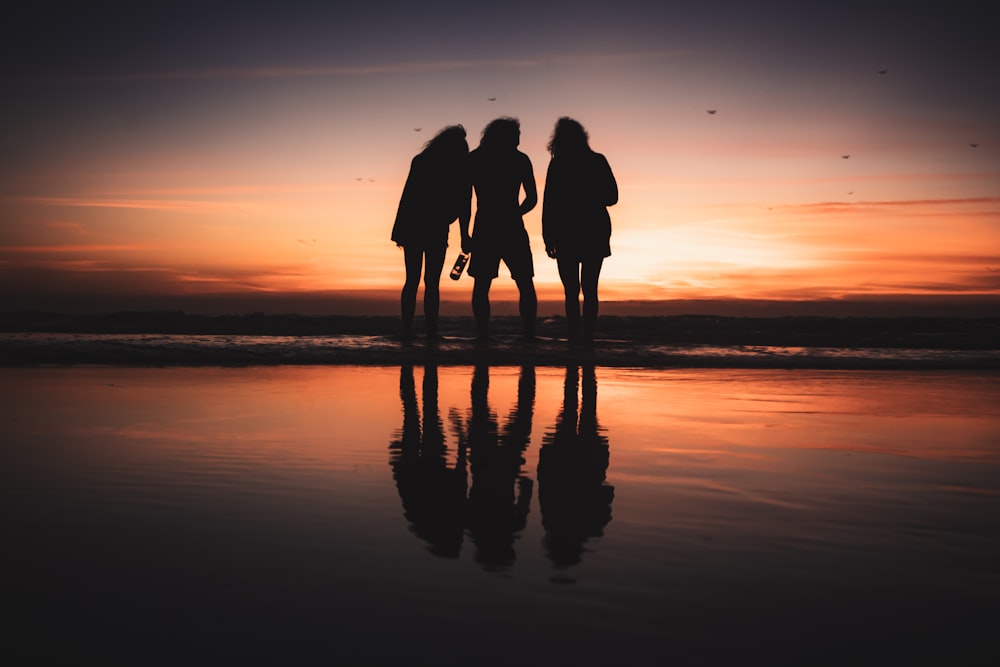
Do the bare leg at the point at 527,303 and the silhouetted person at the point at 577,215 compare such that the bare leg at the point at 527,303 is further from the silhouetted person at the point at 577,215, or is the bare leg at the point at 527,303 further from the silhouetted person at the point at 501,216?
the silhouetted person at the point at 577,215

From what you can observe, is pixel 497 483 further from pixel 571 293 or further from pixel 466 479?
pixel 571 293

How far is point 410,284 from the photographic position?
10.2 m

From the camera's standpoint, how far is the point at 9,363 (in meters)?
7.77

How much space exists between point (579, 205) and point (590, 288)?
0.93 m

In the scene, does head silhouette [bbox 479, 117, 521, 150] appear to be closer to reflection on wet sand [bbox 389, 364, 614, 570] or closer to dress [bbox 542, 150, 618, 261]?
dress [bbox 542, 150, 618, 261]

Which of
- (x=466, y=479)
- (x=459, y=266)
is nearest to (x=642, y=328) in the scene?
(x=459, y=266)

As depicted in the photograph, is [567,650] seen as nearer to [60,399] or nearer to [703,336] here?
[60,399]

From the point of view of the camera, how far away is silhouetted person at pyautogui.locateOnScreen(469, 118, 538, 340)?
31.8ft

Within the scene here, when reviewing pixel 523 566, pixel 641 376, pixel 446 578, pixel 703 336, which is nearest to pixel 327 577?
pixel 446 578

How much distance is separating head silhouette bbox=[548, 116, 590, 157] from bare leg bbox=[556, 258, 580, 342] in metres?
1.25

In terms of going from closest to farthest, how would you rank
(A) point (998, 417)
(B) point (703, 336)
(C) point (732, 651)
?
(C) point (732, 651)
(A) point (998, 417)
(B) point (703, 336)

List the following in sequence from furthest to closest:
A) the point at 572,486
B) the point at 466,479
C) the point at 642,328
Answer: the point at 642,328 → the point at 466,479 → the point at 572,486

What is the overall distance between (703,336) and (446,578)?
12658 mm

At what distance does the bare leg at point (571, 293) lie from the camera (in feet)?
31.5
